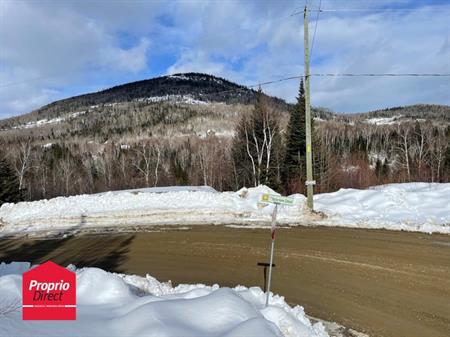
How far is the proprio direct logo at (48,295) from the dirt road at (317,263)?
12.7ft

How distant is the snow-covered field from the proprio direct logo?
9418mm

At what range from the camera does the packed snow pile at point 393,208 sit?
12414 mm

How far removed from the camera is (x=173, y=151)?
105m

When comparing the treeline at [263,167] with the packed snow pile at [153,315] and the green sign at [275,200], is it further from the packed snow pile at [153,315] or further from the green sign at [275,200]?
the packed snow pile at [153,315]

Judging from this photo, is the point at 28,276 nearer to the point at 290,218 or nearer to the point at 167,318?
the point at 167,318

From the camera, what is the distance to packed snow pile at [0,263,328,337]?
4270 mm

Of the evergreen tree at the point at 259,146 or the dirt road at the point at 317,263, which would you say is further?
the evergreen tree at the point at 259,146

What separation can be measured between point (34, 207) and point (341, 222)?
44.9 feet

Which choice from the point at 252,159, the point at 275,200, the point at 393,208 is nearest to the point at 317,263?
the point at 275,200

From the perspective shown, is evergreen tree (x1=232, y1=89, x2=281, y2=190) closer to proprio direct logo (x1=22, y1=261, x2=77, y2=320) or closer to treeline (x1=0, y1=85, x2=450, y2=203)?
treeline (x1=0, y1=85, x2=450, y2=203)

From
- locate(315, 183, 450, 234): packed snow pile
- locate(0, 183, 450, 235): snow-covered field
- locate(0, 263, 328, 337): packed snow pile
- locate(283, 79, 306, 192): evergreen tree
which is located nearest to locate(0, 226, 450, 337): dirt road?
locate(315, 183, 450, 234): packed snow pile

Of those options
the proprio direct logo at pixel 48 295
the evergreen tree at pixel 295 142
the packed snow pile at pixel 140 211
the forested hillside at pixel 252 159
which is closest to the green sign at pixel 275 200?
the proprio direct logo at pixel 48 295

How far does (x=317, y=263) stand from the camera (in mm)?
9008

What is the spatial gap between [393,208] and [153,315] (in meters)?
12.1
